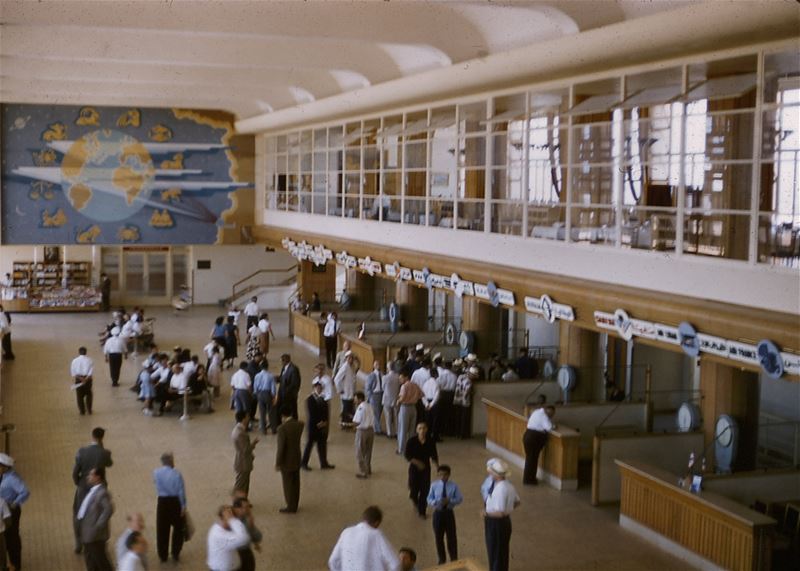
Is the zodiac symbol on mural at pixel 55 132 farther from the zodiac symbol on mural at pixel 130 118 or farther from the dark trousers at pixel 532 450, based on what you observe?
the dark trousers at pixel 532 450

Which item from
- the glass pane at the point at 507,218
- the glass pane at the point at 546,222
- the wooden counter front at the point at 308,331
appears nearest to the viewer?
the glass pane at the point at 546,222

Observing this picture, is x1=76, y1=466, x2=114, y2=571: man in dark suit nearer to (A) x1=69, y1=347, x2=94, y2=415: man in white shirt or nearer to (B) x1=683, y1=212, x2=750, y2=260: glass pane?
(B) x1=683, y1=212, x2=750, y2=260: glass pane

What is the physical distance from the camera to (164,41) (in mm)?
19469

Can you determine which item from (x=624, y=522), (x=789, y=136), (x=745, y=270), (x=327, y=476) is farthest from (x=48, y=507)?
(x=789, y=136)

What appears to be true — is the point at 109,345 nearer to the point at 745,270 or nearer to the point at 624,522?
the point at 624,522

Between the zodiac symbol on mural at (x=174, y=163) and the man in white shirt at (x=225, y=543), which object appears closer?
the man in white shirt at (x=225, y=543)

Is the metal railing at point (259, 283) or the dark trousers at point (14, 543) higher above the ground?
the metal railing at point (259, 283)

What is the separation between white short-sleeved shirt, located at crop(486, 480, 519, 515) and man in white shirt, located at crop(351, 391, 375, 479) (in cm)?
410

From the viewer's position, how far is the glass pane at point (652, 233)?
13.4 metres

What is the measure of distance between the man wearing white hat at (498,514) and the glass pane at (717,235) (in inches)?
157

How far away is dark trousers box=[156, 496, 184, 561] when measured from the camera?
11.1 m

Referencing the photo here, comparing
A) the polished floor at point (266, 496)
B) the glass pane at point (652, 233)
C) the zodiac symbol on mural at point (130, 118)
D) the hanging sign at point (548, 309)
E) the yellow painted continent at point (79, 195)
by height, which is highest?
the zodiac symbol on mural at point (130, 118)

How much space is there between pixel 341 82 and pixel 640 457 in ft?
42.7

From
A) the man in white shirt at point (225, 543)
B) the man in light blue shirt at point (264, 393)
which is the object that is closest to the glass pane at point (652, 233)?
the man in light blue shirt at point (264, 393)
